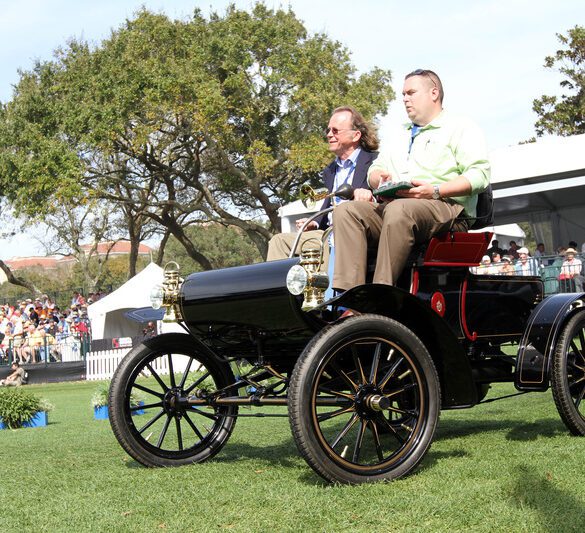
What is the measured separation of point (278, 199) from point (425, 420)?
3400 centimetres

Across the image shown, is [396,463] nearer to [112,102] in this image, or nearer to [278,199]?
[112,102]

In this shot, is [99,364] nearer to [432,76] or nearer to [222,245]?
[432,76]

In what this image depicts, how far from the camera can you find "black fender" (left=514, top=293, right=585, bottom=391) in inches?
205

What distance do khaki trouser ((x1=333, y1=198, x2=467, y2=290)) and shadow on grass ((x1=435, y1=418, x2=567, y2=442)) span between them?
178 cm

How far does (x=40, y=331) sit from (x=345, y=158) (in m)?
24.9

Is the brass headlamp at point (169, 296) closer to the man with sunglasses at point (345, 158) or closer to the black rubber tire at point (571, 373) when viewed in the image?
the man with sunglasses at point (345, 158)

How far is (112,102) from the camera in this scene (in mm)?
32531

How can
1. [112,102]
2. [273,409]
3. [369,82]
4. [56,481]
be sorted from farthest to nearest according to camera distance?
[369,82] < [112,102] < [273,409] < [56,481]

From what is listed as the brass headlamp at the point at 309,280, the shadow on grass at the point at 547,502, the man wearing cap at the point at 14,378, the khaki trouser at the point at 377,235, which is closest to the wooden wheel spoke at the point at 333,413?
the brass headlamp at the point at 309,280

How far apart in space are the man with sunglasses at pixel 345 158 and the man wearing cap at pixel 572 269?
13.4 meters

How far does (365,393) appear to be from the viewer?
424cm

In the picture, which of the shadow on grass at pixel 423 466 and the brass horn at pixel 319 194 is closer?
the shadow on grass at pixel 423 466

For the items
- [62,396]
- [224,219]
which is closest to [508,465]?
[62,396]

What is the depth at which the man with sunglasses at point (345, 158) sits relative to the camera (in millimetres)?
5527
